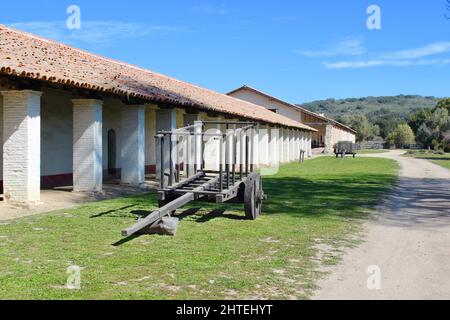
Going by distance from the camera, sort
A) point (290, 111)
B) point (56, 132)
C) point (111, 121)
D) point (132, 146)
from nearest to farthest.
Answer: point (56, 132) < point (132, 146) < point (111, 121) < point (290, 111)

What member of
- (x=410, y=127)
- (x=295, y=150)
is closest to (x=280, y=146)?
(x=295, y=150)

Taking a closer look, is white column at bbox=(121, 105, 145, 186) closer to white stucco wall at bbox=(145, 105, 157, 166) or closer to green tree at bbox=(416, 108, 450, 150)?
white stucco wall at bbox=(145, 105, 157, 166)

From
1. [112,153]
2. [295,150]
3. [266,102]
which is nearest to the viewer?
[112,153]

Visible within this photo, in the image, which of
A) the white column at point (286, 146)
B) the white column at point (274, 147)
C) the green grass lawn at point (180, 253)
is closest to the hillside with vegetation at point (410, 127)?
the white column at point (286, 146)

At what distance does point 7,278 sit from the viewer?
5.03m

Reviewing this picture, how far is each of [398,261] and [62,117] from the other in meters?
11.9

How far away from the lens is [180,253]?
246 inches

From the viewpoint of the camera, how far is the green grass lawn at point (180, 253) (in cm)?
473

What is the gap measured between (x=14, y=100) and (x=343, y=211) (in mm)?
7643

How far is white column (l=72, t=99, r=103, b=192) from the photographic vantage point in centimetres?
1276

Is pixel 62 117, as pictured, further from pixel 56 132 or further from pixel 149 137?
pixel 149 137

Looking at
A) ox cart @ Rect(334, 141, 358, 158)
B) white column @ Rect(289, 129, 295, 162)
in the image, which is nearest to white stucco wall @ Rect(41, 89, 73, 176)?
white column @ Rect(289, 129, 295, 162)

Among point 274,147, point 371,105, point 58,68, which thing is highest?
point 371,105

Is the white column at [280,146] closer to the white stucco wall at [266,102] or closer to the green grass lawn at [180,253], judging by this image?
the white stucco wall at [266,102]
